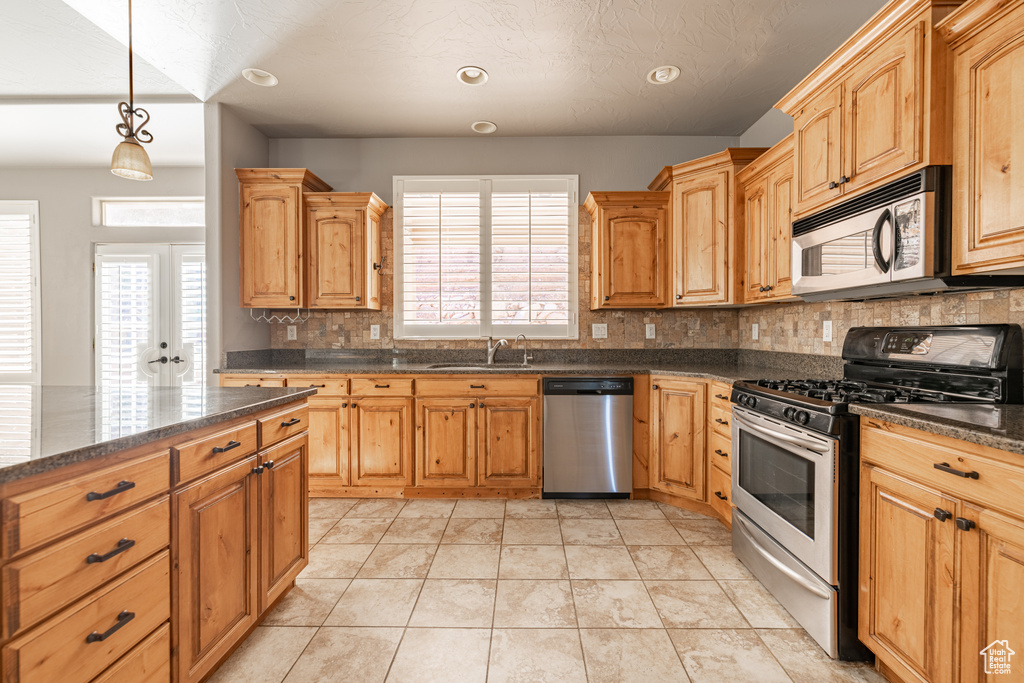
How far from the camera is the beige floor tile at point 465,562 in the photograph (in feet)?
7.37

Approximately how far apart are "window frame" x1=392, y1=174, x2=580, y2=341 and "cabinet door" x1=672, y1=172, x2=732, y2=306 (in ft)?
2.72

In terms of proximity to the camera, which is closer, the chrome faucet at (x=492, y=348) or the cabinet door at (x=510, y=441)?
the cabinet door at (x=510, y=441)

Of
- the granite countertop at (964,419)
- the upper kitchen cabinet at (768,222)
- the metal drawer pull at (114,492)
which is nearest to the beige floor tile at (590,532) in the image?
the granite countertop at (964,419)

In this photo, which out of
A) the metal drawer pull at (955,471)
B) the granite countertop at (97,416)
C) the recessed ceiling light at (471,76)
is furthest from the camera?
the recessed ceiling light at (471,76)

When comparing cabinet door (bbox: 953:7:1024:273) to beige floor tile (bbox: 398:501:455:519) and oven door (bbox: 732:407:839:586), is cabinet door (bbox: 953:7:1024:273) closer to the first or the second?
oven door (bbox: 732:407:839:586)

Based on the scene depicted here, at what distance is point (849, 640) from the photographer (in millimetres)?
1660

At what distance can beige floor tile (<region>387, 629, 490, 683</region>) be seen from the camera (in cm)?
158

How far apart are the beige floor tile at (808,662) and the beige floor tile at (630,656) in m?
0.39

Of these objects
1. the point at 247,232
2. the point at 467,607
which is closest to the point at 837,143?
the point at 467,607

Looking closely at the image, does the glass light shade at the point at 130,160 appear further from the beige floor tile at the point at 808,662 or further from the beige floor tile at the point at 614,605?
the beige floor tile at the point at 808,662

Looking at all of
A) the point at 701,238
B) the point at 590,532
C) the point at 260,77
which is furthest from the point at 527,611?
the point at 260,77

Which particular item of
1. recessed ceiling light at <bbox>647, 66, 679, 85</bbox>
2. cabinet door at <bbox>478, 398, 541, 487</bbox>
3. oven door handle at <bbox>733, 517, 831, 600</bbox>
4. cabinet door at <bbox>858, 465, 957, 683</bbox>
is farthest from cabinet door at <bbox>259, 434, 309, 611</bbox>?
recessed ceiling light at <bbox>647, 66, 679, 85</bbox>

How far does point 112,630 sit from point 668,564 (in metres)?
2.22

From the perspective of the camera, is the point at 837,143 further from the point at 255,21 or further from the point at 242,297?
the point at 242,297
